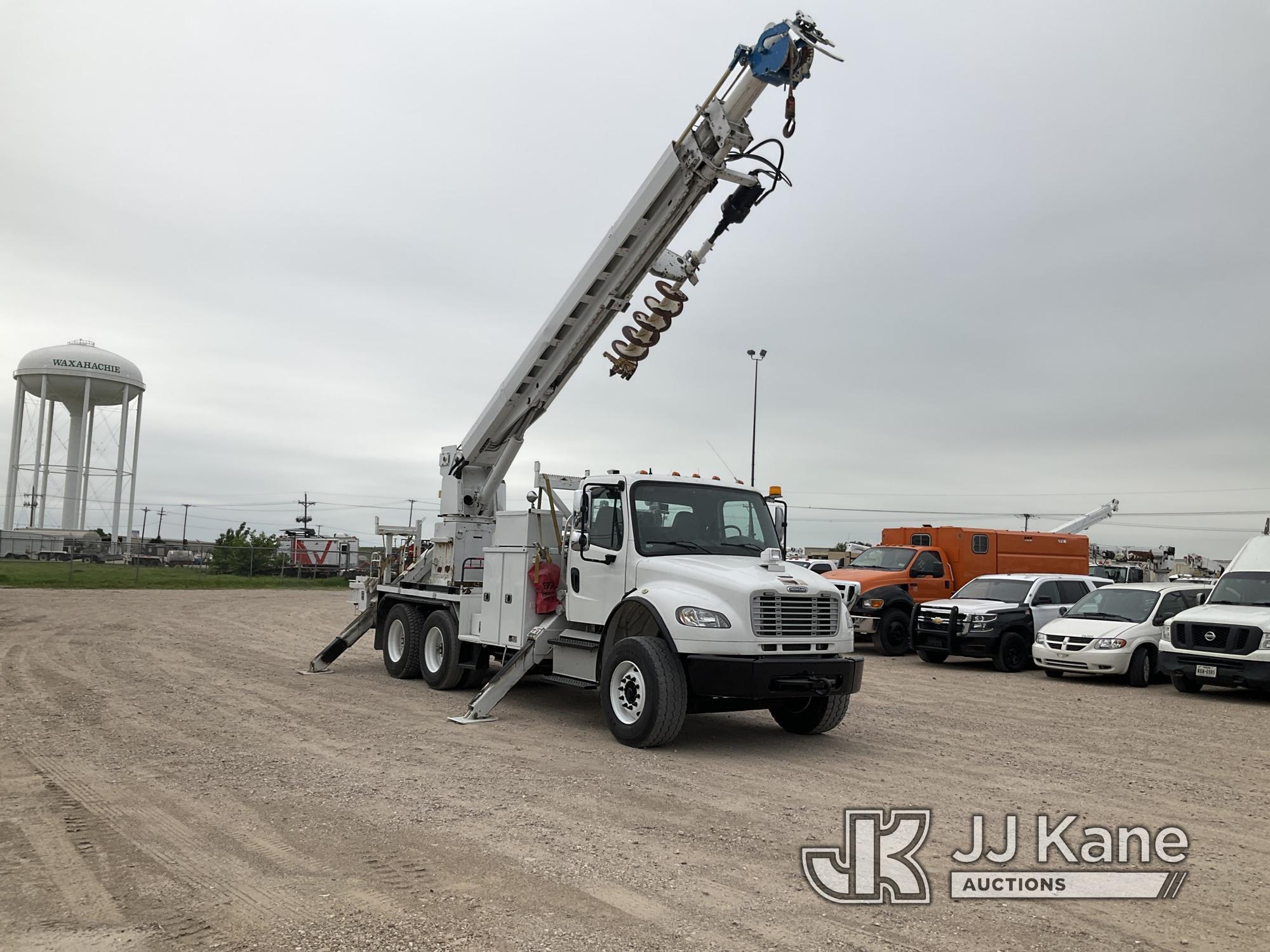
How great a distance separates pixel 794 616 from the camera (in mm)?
8805

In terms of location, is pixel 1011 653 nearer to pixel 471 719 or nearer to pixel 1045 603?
pixel 1045 603

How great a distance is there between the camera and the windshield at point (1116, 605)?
16.0 metres

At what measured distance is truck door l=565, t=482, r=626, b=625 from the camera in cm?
968

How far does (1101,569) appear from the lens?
3209 centimetres

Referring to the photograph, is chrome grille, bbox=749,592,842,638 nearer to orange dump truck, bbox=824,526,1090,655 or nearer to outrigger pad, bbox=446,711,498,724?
outrigger pad, bbox=446,711,498,724

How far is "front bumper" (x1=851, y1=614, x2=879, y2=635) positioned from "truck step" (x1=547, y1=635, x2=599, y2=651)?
10996 mm

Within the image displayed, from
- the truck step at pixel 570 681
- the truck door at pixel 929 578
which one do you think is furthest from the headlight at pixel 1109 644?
the truck step at pixel 570 681

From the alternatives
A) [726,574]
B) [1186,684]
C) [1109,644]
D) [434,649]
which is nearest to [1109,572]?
[1109,644]

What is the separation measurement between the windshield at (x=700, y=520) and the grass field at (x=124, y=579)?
2992 cm

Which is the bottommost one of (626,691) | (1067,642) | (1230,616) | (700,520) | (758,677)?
(626,691)

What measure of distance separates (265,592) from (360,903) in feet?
115

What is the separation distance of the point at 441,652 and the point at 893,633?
36.0 ft

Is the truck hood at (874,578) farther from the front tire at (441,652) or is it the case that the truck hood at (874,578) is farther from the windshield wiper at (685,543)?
the windshield wiper at (685,543)

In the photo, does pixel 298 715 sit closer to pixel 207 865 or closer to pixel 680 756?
pixel 680 756
